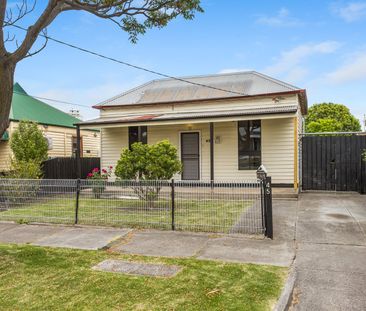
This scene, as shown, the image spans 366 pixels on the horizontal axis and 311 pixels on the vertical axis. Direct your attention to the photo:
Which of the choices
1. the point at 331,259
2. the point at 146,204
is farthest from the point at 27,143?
the point at 331,259

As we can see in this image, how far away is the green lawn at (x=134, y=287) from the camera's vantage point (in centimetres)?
385

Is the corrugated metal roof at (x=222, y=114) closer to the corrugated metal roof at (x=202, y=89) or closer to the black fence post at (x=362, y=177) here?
the corrugated metal roof at (x=202, y=89)

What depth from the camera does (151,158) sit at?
9.44m

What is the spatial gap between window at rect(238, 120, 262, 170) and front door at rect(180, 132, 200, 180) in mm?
1849

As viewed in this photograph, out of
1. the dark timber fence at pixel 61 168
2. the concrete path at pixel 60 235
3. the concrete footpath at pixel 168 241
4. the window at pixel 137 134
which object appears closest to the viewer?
the concrete footpath at pixel 168 241

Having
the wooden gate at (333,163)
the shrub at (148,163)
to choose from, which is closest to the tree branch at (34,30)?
the shrub at (148,163)

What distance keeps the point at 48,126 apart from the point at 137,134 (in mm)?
5612

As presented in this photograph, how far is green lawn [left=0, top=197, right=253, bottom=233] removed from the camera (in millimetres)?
7297

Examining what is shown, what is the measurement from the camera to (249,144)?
14.2 metres

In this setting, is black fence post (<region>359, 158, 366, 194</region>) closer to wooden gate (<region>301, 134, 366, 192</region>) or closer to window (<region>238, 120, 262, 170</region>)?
wooden gate (<region>301, 134, 366, 192</region>)

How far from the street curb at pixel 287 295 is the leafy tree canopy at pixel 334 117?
3312 centimetres

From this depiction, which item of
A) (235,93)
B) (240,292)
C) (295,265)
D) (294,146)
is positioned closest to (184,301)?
(240,292)

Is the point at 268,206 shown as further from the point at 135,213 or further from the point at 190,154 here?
the point at 190,154

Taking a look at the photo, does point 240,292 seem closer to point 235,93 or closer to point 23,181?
point 23,181
